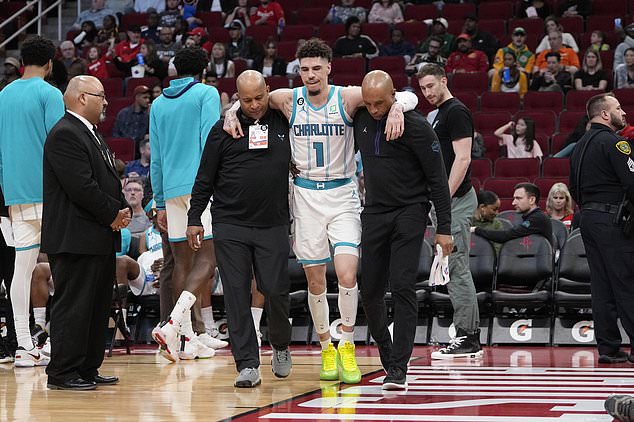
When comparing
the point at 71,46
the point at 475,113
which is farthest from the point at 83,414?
the point at 71,46

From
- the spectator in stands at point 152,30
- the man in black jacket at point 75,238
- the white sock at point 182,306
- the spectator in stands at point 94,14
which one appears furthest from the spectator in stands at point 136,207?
the spectator in stands at point 94,14

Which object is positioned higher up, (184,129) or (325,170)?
(184,129)

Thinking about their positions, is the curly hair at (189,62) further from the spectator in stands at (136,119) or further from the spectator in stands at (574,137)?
the spectator in stands at (136,119)

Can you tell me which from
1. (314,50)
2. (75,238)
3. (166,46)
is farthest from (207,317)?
(166,46)

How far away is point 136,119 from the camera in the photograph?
554 inches

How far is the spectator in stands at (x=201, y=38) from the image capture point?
52.3 ft

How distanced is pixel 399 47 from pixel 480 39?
3.77ft

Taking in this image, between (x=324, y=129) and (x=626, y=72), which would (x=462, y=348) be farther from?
(x=626, y=72)

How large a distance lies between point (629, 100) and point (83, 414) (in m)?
9.09

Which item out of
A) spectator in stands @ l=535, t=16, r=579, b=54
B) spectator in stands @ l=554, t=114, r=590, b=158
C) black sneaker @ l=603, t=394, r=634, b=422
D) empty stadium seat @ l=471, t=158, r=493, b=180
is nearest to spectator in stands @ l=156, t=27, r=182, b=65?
spectator in stands @ l=535, t=16, r=579, b=54

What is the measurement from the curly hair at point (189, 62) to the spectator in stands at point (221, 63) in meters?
7.74

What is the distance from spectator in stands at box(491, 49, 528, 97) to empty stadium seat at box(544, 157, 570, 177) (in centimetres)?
236

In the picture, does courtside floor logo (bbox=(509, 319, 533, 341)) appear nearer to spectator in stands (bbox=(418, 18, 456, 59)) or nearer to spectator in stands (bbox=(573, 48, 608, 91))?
spectator in stands (bbox=(573, 48, 608, 91))

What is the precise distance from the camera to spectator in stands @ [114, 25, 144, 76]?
16.3m
